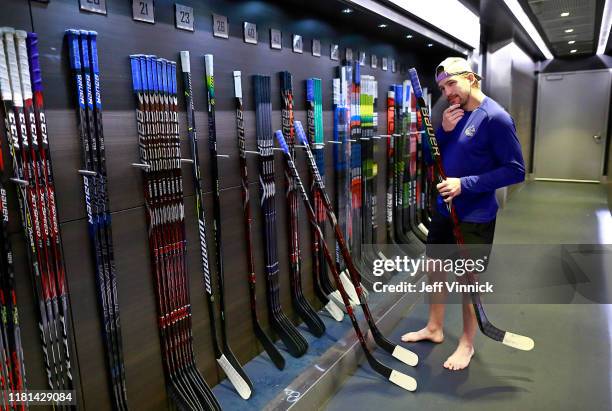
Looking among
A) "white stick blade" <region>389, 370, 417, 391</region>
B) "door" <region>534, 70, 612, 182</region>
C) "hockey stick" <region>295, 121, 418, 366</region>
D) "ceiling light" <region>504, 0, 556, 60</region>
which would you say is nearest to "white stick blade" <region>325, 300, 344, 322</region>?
"hockey stick" <region>295, 121, 418, 366</region>

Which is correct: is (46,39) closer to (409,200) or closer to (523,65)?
(409,200)

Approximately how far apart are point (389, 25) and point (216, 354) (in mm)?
2401

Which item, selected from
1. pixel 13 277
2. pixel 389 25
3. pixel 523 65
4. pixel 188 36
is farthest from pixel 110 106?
pixel 523 65

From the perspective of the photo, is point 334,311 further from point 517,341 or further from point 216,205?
point 216,205

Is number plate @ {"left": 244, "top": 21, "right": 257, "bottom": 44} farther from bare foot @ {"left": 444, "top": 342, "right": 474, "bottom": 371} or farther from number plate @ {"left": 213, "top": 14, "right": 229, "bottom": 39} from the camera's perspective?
bare foot @ {"left": 444, "top": 342, "right": 474, "bottom": 371}

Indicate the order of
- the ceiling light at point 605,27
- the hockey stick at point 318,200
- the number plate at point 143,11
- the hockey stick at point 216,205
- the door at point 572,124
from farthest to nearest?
1. the door at point 572,124
2. the ceiling light at point 605,27
3. the hockey stick at point 318,200
4. the hockey stick at point 216,205
5. the number plate at point 143,11

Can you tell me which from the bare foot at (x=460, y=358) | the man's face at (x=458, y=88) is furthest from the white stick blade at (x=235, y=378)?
the man's face at (x=458, y=88)

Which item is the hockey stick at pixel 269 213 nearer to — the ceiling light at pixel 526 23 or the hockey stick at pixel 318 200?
the hockey stick at pixel 318 200

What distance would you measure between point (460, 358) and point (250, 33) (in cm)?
207

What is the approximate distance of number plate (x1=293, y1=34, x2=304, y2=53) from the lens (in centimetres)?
254

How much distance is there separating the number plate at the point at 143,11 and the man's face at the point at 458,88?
56.1 inches

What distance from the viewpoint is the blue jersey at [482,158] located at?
2.08 m

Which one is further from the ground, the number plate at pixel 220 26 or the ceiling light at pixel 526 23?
the ceiling light at pixel 526 23

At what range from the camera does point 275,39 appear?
2.38 metres
